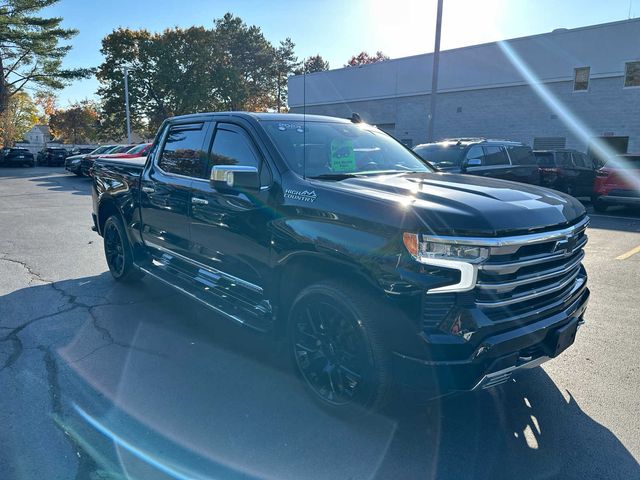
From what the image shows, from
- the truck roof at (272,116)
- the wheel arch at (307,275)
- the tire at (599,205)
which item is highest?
the truck roof at (272,116)

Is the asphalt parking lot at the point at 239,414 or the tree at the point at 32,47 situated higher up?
the tree at the point at 32,47

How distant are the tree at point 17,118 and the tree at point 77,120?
4814 mm

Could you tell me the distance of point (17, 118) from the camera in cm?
6962

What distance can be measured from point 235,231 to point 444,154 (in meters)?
8.12

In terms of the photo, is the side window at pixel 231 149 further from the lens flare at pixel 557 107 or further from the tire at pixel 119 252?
the lens flare at pixel 557 107

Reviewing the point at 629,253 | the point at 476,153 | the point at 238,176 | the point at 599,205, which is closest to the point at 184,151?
the point at 238,176

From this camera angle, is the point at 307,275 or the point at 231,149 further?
the point at 231,149

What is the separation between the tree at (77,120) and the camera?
70.5m

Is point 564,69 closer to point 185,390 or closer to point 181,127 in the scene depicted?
point 181,127

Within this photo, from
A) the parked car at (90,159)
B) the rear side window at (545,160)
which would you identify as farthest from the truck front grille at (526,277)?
the parked car at (90,159)

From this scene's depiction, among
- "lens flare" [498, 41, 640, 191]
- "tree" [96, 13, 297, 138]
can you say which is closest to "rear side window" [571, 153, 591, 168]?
"lens flare" [498, 41, 640, 191]

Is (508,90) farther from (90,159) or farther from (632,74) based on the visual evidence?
(90,159)

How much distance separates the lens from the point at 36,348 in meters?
4.08

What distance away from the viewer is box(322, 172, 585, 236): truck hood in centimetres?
251
